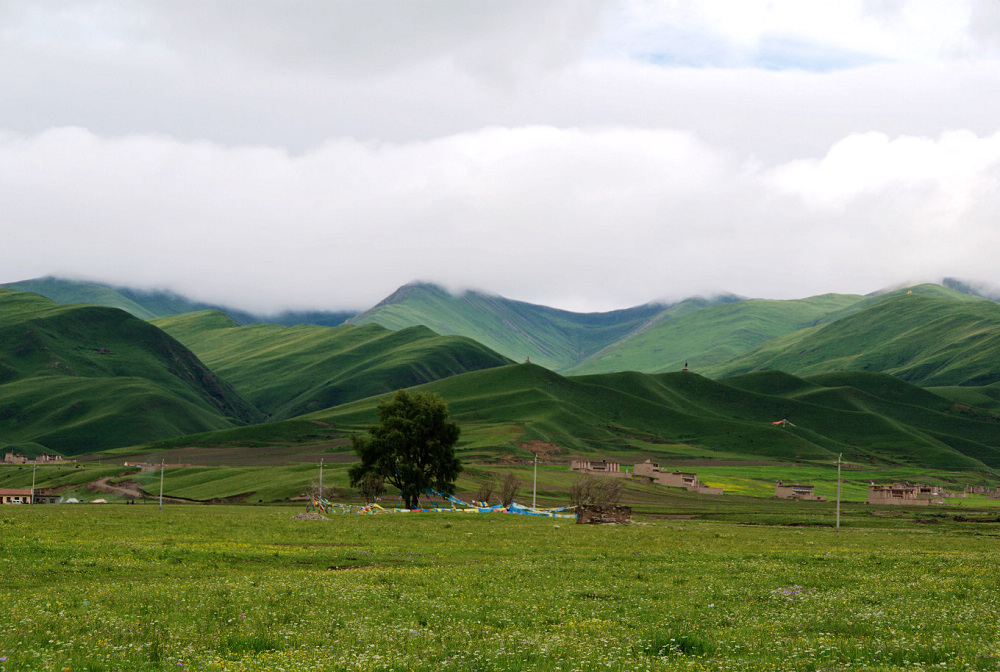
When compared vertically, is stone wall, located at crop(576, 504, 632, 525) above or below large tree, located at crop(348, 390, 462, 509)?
below

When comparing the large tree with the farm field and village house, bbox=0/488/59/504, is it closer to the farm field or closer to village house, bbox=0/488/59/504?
the farm field

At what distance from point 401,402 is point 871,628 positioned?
3662 inches

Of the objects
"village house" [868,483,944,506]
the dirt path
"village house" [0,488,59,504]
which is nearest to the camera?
the dirt path

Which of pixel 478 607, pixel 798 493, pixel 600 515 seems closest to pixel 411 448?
pixel 600 515

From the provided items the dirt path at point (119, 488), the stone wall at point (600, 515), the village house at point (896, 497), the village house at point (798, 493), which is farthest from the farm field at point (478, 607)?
the village house at point (798, 493)

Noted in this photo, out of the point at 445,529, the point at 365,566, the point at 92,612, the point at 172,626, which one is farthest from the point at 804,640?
the point at 445,529

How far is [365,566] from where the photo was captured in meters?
40.3

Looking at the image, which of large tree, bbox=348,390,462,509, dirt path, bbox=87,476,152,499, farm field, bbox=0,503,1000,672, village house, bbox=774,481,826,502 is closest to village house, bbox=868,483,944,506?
village house, bbox=774,481,826,502

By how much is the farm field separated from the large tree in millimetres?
58712

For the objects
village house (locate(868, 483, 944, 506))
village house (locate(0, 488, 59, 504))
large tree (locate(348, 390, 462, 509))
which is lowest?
village house (locate(0, 488, 59, 504))

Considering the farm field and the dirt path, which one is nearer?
the farm field

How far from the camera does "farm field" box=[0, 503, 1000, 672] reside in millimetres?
18953

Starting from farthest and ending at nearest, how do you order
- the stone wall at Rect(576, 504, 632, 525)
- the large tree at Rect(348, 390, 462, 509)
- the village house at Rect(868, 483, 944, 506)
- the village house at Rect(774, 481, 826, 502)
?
the village house at Rect(774, 481, 826, 502)
the village house at Rect(868, 483, 944, 506)
the large tree at Rect(348, 390, 462, 509)
the stone wall at Rect(576, 504, 632, 525)

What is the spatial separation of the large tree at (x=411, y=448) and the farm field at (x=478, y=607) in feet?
193
